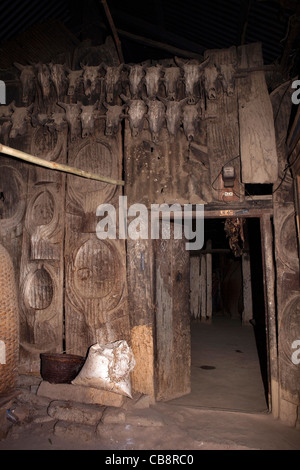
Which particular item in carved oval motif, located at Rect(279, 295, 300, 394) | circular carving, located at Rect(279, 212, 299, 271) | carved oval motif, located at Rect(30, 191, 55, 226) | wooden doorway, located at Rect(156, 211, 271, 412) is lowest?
wooden doorway, located at Rect(156, 211, 271, 412)

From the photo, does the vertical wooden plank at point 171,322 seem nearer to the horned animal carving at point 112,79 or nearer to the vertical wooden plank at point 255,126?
the vertical wooden plank at point 255,126

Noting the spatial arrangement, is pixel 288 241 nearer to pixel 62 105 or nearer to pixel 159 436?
pixel 159 436

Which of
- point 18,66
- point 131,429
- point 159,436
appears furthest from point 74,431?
point 18,66

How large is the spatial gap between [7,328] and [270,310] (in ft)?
9.97

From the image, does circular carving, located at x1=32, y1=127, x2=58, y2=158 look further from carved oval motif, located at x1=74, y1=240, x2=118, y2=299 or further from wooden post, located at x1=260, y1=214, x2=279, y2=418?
wooden post, located at x1=260, y1=214, x2=279, y2=418

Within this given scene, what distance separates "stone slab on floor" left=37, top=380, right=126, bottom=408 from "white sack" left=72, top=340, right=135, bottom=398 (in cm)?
6

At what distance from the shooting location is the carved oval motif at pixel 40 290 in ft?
12.6

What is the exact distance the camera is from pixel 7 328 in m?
3.14

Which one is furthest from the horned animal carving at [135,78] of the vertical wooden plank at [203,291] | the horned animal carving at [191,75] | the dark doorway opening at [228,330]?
the vertical wooden plank at [203,291]

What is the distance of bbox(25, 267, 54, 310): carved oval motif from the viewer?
3836 mm

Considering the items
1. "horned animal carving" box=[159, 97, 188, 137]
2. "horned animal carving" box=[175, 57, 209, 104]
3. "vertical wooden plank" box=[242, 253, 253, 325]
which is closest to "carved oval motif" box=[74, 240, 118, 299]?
"horned animal carving" box=[159, 97, 188, 137]

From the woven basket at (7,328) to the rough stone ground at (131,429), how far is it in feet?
0.91

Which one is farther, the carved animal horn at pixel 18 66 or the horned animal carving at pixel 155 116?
the carved animal horn at pixel 18 66

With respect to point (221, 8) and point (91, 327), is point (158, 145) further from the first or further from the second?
point (221, 8)
